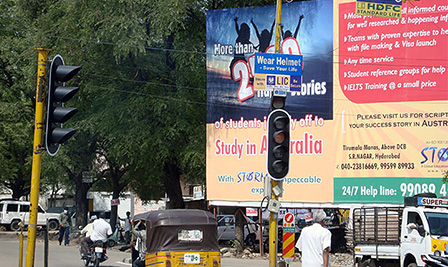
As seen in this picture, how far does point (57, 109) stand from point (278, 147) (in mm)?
5405

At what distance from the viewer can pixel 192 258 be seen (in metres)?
16.8

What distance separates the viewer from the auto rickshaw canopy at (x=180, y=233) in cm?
1694

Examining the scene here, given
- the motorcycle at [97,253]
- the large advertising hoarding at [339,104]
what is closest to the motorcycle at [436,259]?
the large advertising hoarding at [339,104]

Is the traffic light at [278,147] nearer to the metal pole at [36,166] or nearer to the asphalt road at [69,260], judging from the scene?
the metal pole at [36,166]

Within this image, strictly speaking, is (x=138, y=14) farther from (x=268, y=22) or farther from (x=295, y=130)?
(x=295, y=130)

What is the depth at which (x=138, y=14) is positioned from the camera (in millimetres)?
31734

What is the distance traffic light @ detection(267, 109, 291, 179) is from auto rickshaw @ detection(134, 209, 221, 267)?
4271 millimetres

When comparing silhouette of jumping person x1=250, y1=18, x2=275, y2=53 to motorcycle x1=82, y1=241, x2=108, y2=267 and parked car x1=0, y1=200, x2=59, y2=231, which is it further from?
parked car x1=0, y1=200, x2=59, y2=231

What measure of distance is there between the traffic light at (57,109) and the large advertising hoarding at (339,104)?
18440 mm

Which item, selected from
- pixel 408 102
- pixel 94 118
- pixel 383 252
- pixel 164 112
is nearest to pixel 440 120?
pixel 408 102

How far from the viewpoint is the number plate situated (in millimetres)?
16703

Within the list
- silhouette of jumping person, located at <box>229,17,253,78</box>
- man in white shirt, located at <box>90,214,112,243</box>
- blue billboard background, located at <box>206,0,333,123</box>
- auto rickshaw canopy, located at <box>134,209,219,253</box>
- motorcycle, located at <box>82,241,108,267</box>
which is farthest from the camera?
silhouette of jumping person, located at <box>229,17,253,78</box>

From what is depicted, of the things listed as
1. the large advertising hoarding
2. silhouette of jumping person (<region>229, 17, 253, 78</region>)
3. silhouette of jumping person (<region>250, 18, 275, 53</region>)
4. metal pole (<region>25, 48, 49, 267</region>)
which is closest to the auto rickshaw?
metal pole (<region>25, 48, 49, 267</region>)

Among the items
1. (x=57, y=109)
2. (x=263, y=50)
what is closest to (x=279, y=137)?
(x=57, y=109)
